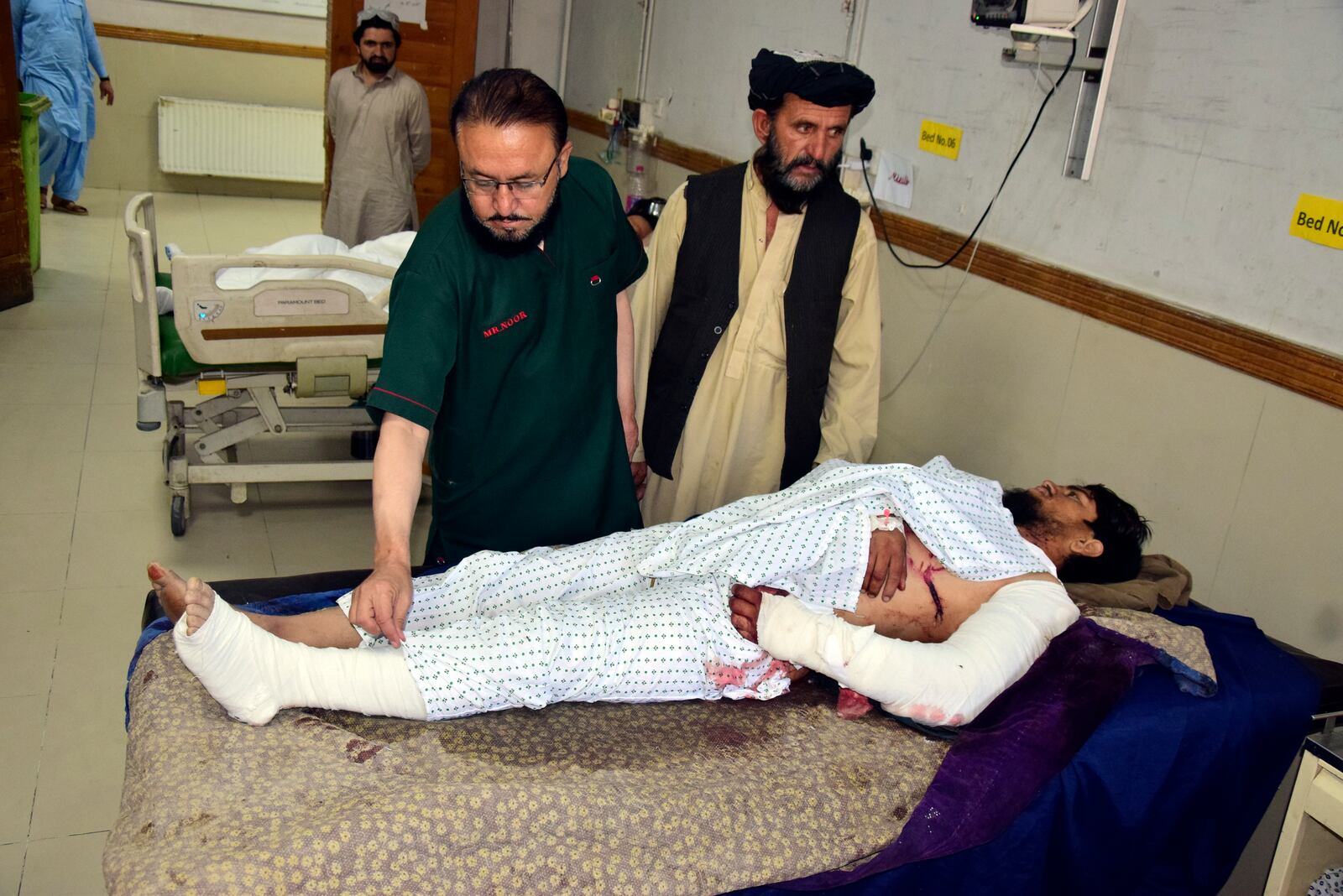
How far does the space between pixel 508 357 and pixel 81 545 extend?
6.48 feet

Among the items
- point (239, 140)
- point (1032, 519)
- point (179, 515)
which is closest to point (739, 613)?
point (1032, 519)

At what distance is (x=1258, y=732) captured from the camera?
1.97 meters

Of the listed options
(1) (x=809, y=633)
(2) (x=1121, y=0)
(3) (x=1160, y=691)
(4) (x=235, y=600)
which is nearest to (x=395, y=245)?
(4) (x=235, y=600)

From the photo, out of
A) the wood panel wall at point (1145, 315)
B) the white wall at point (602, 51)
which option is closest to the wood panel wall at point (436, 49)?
the white wall at point (602, 51)

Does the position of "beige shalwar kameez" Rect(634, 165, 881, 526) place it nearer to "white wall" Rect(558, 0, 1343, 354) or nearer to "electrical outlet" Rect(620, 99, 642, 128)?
"white wall" Rect(558, 0, 1343, 354)

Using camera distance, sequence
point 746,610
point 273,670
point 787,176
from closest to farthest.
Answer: point 273,670 → point 746,610 → point 787,176

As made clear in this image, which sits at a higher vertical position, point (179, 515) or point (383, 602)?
point (383, 602)

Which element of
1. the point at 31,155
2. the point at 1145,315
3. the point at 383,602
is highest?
the point at 1145,315

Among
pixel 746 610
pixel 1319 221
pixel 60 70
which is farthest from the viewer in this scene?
pixel 60 70

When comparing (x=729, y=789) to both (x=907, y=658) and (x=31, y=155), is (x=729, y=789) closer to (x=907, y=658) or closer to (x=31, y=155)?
(x=907, y=658)

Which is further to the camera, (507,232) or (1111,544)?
(1111,544)

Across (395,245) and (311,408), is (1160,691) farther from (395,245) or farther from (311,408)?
(395,245)

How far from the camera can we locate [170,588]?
146 centimetres

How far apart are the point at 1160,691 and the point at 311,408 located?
8.55 ft
